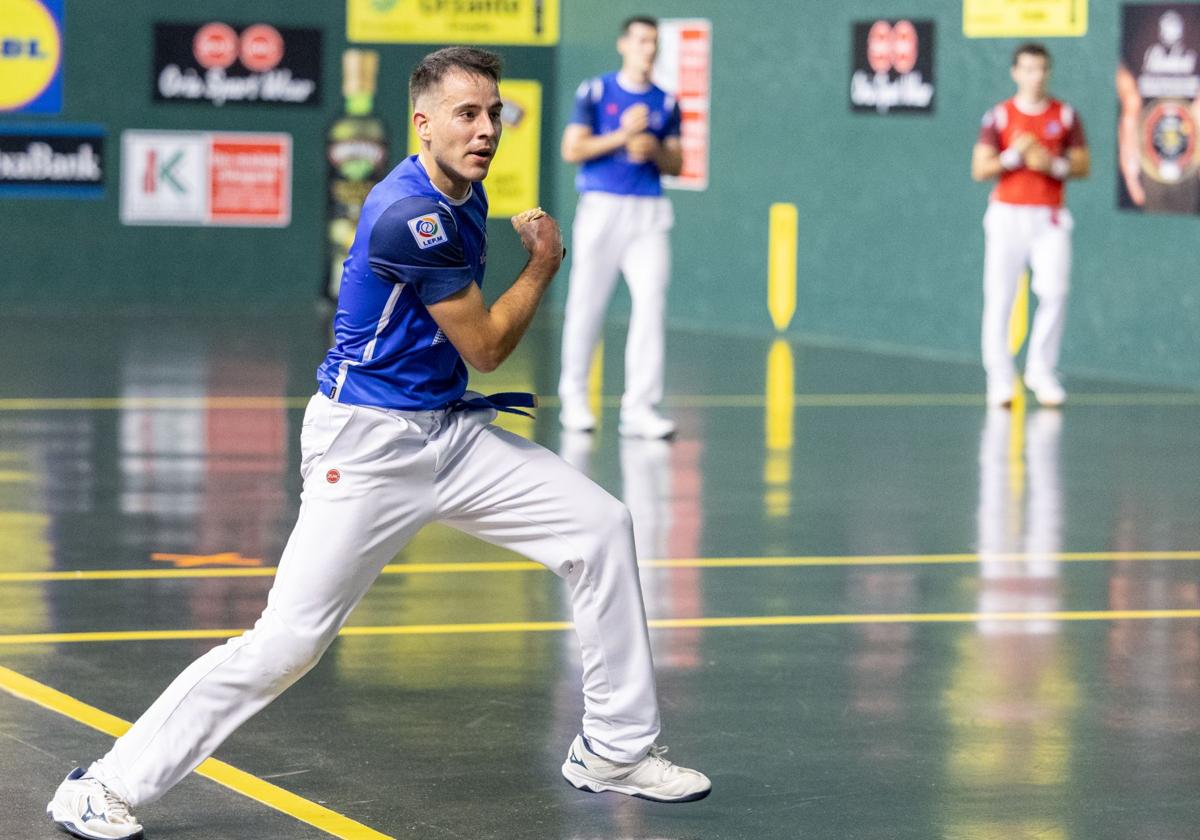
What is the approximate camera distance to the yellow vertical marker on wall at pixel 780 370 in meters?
11.8

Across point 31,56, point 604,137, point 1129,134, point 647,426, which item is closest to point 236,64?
point 31,56

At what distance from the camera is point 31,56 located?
20656mm

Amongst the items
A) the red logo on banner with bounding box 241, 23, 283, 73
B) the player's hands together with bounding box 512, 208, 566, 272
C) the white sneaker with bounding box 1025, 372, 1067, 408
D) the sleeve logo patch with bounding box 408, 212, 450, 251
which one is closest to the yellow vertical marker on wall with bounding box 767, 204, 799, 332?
the white sneaker with bounding box 1025, 372, 1067, 408

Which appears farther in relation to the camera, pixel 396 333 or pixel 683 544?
pixel 683 544

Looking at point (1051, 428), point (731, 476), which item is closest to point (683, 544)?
point (731, 476)

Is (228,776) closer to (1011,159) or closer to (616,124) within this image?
(616,124)

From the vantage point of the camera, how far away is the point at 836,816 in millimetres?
6016

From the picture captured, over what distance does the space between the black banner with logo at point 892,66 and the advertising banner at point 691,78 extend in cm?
182

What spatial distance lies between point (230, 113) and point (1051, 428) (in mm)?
9742

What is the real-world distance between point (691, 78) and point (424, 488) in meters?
15.1

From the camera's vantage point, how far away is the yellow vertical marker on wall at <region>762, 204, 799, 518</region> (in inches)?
464

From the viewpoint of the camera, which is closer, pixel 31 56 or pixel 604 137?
pixel 604 137

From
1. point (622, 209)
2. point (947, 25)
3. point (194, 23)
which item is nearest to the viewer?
point (622, 209)

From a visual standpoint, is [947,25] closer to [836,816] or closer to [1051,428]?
[1051,428]
